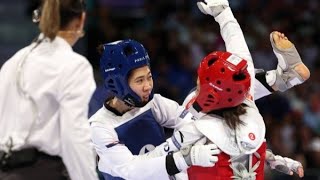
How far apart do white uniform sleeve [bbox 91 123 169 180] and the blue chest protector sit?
84 mm

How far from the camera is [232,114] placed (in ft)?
11.3

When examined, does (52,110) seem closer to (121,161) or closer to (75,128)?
(75,128)

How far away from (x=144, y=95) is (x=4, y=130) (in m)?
0.77

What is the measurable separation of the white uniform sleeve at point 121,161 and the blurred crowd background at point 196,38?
378 centimetres

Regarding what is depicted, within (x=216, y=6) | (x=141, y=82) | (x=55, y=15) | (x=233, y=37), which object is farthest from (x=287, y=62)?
(x=55, y=15)

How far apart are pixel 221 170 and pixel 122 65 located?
67 cm

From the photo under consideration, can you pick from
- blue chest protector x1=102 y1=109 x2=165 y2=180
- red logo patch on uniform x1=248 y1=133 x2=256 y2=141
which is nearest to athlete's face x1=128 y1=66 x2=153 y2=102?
blue chest protector x1=102 y1=109 x2=165 y2=180

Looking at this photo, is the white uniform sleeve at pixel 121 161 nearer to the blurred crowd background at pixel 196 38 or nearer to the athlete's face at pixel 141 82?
the athlete's face at pixel 141 82

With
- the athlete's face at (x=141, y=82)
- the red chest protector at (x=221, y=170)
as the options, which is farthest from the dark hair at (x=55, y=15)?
the red chest protector at (x=221, y=170)

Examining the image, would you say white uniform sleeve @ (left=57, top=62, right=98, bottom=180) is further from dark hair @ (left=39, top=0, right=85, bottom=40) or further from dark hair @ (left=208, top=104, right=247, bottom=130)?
dark hair @ (left=208, top=104, right=247, bottom=130)

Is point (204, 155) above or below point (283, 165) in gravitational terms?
above

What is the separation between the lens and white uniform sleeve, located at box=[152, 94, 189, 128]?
13.0ft

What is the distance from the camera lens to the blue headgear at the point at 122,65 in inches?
146

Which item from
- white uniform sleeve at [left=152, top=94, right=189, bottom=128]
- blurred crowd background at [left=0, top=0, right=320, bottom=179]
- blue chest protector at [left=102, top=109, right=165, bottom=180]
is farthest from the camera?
blurred crowd background at [left=0, top=0, right=320, bottom=179]
